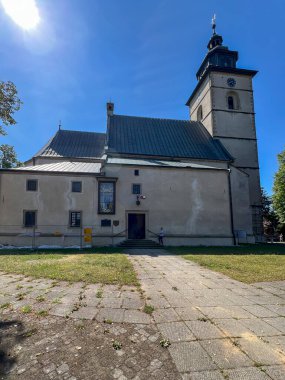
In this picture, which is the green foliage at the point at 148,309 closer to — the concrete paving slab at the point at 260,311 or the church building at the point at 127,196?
the concrete paving slab at the point at 260,311

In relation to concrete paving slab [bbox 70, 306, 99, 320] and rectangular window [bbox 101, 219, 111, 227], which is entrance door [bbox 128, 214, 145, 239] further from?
concrete paving slab [bbox 70, 306, 99, 320]

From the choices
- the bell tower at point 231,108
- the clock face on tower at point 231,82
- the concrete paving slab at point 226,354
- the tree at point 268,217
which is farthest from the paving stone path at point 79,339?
the tree at point 268,217

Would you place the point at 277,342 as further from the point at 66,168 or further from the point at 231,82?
the point at 231,82

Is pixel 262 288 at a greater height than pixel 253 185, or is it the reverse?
pixel 253 185

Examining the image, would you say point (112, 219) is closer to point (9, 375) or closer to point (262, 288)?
point (262, 288)

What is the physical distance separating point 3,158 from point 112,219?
1821cm

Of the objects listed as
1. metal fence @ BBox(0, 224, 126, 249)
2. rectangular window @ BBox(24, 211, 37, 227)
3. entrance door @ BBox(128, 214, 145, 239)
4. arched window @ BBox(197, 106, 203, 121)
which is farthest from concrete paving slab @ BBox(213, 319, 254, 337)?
arched window @ BBox(197, 106, 203, 121)

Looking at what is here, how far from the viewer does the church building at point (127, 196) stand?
66.5 ft

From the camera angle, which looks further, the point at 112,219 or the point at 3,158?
the point at 3,158

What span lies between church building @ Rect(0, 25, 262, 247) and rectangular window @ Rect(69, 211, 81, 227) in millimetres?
80

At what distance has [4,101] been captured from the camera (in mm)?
13141

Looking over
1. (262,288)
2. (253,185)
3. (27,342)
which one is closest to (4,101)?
(27,342)

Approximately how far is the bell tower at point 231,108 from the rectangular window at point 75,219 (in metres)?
19.2

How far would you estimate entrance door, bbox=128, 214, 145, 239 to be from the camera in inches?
864
